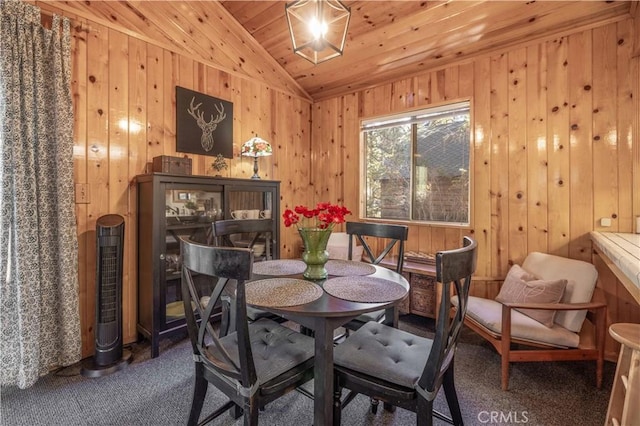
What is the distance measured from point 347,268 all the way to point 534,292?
1351mm

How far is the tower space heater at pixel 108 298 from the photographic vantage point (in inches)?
83.4

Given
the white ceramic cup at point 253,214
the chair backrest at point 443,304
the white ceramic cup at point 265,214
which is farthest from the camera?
the white ceramic cup at point 265,214

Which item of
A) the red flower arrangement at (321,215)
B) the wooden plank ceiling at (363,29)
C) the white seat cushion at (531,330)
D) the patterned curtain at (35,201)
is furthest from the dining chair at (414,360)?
the wooden plank ceiling at (363,29)

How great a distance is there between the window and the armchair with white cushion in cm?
86

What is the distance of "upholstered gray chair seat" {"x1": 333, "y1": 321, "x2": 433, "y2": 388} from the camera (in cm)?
129

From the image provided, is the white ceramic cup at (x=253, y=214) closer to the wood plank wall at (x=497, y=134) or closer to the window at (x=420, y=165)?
the wood plank wall at (x=497, y=134)

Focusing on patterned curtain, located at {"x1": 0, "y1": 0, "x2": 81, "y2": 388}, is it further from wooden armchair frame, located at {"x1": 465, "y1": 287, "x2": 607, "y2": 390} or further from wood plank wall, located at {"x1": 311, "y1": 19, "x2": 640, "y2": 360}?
wood plank wall, located at {"x1": 311, "y1": 19, "x2": 640, "y2": 360}

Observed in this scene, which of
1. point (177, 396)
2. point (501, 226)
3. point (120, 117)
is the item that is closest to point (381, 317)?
point (177, 396)

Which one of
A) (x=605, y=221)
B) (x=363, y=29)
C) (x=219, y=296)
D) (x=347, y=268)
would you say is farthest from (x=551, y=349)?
(x=363, y=29)

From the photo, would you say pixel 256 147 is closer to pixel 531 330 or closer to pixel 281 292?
pixel 281 292

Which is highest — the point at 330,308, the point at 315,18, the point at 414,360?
the point at 315,18

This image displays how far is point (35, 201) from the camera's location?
198 cm

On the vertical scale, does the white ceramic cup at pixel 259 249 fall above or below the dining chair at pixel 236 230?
below

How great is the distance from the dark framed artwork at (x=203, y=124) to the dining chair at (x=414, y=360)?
7.51ft
